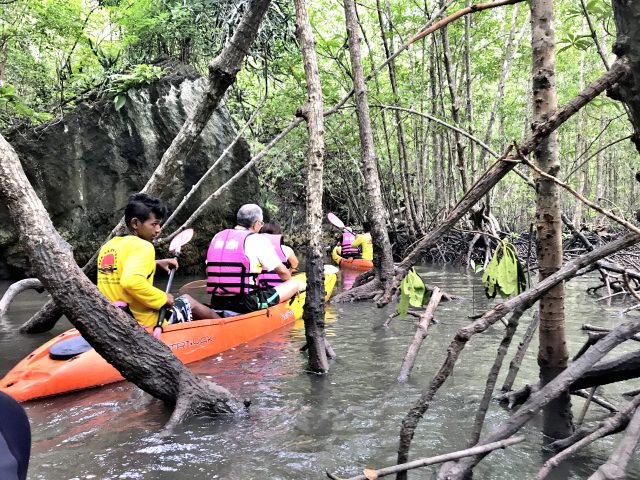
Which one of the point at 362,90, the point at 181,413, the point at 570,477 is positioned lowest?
the point at 570,477

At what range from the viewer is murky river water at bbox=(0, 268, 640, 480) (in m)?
2.67

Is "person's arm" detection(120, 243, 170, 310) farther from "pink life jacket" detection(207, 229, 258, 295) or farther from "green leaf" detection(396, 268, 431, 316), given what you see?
"green leaf" detection(396, 268, 431, 316)

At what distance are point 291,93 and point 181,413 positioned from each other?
8401 mm

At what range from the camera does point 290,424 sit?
10.8 ft

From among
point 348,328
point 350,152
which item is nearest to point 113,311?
point 348,328

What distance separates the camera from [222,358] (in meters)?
5.08

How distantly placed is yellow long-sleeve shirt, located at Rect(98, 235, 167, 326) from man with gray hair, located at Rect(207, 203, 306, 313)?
1.23m

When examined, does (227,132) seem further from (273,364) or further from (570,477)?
(570,477)

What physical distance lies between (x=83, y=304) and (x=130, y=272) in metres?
1.36

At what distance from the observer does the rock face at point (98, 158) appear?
32.3 feet

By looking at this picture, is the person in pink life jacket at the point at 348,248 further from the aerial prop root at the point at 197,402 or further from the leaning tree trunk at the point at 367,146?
the aerial prop root at the point at 197,402

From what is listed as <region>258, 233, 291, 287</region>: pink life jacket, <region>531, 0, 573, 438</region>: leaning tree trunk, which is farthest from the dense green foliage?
<region>531, 0, 573, 438</region>: leaning tree trunk

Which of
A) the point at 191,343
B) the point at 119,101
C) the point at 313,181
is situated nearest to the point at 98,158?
the point at 119,101

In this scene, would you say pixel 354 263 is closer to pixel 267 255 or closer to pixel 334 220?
pixel 334 220
